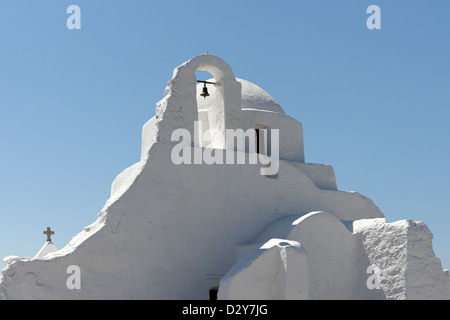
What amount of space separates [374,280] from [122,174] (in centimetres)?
628

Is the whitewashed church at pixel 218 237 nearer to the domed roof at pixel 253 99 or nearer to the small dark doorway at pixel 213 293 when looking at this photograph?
the small dark doorway at pixel 213 293

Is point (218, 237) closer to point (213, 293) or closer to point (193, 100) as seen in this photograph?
point (213, 293)

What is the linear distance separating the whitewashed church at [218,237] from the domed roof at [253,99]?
0.85 metres

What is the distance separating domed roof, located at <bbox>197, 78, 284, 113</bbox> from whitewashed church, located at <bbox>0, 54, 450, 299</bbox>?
85cm

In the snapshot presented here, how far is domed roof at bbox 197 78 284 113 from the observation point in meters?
15.9

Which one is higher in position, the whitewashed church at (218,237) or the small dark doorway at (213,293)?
the whitewashed church at (218,237)

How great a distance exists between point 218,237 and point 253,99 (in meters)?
4.88

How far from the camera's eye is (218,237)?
507 inches

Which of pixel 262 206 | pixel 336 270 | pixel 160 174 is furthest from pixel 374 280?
pixel 160 174

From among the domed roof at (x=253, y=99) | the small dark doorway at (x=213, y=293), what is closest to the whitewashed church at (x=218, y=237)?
the small dark doorway at (x=213, y=293)

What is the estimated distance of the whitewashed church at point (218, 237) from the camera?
1122 centimetres
